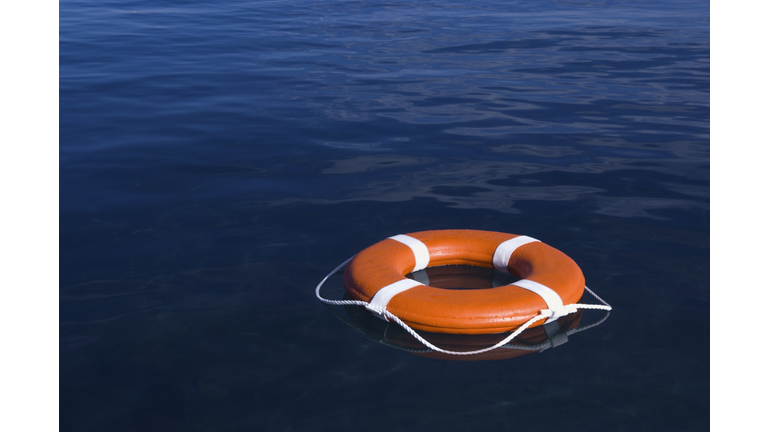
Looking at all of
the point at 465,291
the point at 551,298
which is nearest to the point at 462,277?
the point at 465,291

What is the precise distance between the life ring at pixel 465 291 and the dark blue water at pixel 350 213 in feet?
0.58

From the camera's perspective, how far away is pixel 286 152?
17.7 feet

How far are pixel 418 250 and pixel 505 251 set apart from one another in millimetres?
453

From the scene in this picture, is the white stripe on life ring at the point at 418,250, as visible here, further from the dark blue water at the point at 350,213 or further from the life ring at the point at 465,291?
the dark blue water at the point at 350,213

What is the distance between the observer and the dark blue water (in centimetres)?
271

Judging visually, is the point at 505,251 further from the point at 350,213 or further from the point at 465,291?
the point at 350,213

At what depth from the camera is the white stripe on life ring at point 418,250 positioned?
356 centimetres

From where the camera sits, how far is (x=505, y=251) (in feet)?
11.6

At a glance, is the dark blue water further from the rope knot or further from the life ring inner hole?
the life ring inner hole

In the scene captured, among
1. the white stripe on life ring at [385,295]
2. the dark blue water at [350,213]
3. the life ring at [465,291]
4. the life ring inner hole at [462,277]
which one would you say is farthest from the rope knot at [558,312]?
the white stripe on life ring at [385,295]

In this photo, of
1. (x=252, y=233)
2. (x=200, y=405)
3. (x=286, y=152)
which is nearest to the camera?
(x=200, y=405)

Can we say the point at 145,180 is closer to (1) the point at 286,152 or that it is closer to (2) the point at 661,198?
(1) the point at 286,152

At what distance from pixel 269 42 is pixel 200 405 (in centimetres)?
769

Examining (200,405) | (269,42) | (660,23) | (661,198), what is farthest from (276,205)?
(660,23)
